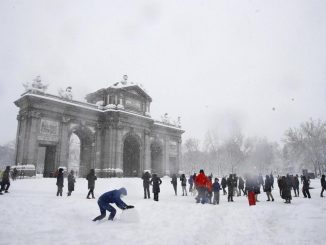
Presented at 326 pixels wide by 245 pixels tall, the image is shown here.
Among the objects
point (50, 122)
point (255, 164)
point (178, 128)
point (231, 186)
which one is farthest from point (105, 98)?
point (255, 164)

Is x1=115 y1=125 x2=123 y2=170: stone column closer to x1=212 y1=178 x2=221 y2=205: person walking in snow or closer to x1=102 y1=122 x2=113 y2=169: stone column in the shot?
x1=102 y1=122 x2=113 y2=169: stone column

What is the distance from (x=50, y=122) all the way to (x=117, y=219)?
2480 cm

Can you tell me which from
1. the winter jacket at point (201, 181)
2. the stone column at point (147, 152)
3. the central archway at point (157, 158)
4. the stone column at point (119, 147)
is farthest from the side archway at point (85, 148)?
the winter jacket at point (201, 181)

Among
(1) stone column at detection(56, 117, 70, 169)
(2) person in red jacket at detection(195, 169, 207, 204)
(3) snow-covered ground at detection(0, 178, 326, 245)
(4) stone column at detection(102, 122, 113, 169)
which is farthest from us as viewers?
(4) stone column at detection(102, 122, 113, 169)

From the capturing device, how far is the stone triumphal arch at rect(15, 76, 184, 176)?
99.2ft

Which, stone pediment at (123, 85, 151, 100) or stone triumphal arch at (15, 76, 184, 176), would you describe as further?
stone pediment at (123, 85, 151, 100)

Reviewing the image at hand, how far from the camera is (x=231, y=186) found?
16250mm

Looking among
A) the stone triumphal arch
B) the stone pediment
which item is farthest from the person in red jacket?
the stone pediment

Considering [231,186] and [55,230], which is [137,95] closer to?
[231,186]

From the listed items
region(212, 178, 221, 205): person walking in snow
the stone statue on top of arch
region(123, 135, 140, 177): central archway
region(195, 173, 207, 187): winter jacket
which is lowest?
region(212, 178, 221, 205): person walking in snow

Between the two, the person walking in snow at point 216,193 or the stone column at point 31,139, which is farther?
the stone column at point 31,139

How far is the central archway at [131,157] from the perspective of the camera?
3988 cm

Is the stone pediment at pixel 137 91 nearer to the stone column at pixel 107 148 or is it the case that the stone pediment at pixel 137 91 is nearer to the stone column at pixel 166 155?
the stone column at pixel 107 148

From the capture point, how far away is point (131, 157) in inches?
1620
